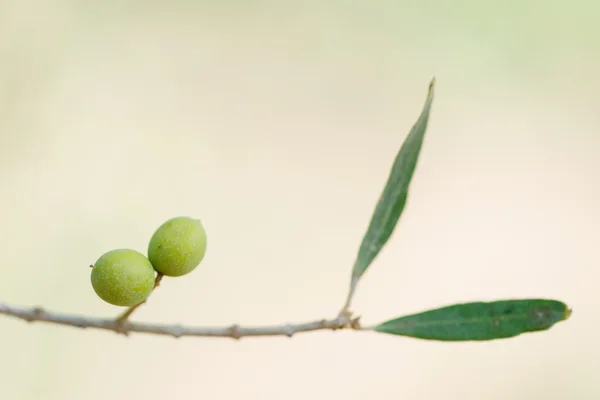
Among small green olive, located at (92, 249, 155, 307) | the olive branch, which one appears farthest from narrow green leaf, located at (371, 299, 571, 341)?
small green olive, located at (92, 249, 155, 307)

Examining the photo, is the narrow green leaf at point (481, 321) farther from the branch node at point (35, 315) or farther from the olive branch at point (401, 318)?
the branch node at point (35, 315)

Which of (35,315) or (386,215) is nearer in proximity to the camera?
(35,315)

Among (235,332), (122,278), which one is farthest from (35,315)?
(235,332)

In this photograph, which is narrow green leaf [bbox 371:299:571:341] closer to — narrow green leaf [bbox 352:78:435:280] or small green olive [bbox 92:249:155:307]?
narrow green leaf [bbox 352:78:435:280]

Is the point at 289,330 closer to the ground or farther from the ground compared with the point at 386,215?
closer to the ground

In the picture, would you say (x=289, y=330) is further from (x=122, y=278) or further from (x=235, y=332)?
(x=122, y=278)

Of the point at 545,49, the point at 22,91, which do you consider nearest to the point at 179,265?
the point at 22,91

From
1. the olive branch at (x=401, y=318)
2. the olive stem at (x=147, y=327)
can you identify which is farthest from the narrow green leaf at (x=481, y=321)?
the olive stem at (x=147, y=327)
